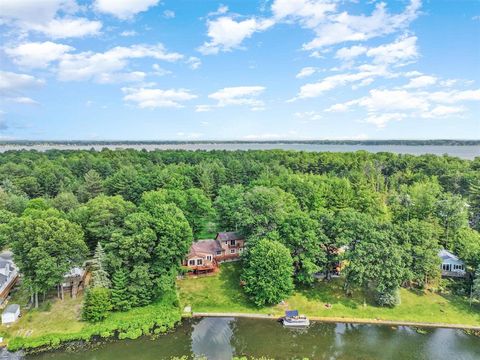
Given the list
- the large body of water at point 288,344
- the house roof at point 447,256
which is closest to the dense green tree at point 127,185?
the large body of water at point 288,344

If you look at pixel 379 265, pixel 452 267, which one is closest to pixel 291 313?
pixel 379 265

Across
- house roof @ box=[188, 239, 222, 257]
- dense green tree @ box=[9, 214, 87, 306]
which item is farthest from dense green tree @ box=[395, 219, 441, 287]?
dense green tree @ box=[9, 214, 87, 306]

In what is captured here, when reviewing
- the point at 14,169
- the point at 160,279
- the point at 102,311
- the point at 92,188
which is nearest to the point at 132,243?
the point at 160,279

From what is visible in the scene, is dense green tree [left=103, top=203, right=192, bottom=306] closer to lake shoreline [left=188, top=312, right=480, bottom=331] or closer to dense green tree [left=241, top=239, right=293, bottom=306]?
lake shoreline [left=188, top=312, right=480, bottom=331]

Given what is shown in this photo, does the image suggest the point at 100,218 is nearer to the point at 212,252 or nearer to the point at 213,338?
the point at 212,252

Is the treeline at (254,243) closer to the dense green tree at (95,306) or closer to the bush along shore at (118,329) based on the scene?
the dense green tree at (95,306)

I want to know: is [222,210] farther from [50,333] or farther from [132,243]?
[50,333]
